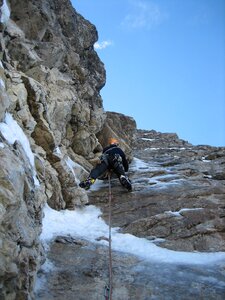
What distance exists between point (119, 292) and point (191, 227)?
344 centimetres

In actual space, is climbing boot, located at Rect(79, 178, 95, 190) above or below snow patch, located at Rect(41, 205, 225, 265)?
above

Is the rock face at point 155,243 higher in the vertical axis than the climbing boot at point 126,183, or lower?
lower

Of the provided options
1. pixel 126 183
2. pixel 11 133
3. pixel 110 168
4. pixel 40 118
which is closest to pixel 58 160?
pixel 40 118

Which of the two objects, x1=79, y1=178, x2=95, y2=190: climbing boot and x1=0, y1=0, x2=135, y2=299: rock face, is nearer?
x1=0, y1=0, x2=135, y2=299: rock face

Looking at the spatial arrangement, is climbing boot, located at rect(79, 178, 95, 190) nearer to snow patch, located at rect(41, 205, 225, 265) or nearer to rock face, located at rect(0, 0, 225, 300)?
rock face, located at rect(0, 0, 225, 300)

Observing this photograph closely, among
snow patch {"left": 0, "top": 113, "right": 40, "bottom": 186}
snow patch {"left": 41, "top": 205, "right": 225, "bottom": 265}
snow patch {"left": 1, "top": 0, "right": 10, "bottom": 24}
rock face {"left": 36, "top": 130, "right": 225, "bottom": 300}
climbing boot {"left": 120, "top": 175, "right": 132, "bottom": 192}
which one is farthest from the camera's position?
snow patch {"left": 1, "top": 0, "right": 10, "bottom": 24}

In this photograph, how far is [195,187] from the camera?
12.0 meters

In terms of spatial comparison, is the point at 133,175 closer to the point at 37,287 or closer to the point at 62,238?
the point at 62,238

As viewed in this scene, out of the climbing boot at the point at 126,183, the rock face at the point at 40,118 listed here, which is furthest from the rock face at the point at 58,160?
the climbing boot at the point at 126,183

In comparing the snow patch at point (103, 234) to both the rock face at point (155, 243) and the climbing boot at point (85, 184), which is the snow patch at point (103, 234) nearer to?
the rock face at point (155, 243)

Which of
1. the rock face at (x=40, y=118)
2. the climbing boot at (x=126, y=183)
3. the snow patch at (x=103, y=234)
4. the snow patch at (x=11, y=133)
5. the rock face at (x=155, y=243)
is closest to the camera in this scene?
the rock face at (x=40, y=118)

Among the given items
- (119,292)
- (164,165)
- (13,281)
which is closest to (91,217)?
(119,292)

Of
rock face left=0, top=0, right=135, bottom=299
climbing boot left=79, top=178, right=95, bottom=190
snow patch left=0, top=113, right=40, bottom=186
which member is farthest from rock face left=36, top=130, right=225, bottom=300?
snow patch left=0, top=113, right=40, bottom=186

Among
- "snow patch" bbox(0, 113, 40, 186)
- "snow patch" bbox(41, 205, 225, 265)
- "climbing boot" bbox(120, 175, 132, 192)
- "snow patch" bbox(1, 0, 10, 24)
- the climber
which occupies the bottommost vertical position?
"snow patch" bbox(41, 205, 225, 265)
